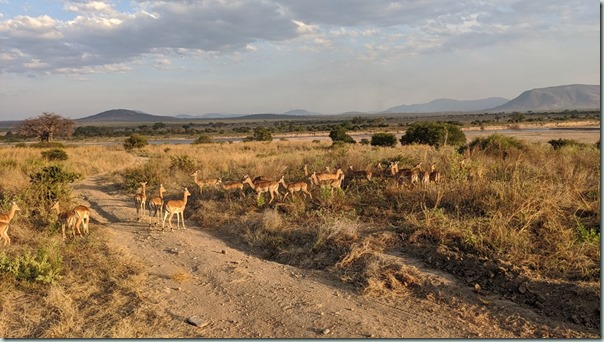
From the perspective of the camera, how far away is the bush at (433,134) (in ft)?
119

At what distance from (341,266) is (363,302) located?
4.67 feet

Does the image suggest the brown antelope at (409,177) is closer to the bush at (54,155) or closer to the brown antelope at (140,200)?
the brown antelope at (140,200)

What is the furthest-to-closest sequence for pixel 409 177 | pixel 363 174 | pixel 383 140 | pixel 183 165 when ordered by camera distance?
pixel 383 140 < pixel 183 165 < pixel 363 174 < pixel 409 177

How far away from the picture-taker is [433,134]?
1519 inches

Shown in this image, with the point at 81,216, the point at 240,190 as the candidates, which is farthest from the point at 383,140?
the point at 81,216

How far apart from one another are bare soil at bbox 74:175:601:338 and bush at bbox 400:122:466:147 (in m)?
30.0

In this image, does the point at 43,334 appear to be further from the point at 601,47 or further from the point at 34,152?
the point at 34,152

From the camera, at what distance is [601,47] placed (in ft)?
17.5

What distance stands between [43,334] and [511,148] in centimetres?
1678

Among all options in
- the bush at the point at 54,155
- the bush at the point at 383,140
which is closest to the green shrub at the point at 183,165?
the bush at the point at 54,155

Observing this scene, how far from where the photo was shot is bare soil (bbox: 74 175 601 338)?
587 centimetres

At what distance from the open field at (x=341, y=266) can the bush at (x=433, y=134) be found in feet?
78.8

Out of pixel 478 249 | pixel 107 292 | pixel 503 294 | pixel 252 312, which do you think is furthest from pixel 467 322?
pixel 107 292

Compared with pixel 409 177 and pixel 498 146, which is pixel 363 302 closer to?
pixel 409 177
